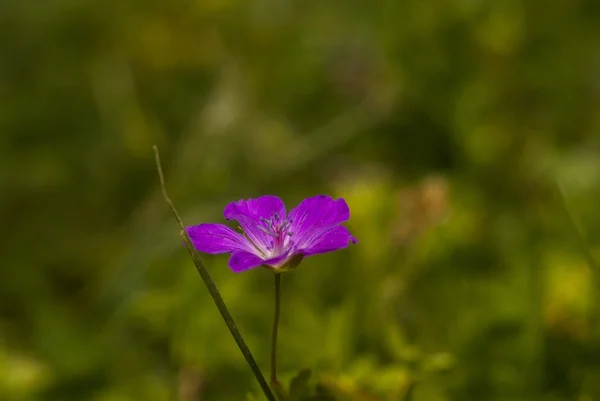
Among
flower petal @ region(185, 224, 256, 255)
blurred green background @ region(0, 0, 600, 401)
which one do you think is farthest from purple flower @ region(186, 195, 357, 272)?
blurred green background @ region(0, 0, 600, 401)

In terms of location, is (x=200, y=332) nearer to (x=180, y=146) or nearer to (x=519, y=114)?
(x=180, y=146)

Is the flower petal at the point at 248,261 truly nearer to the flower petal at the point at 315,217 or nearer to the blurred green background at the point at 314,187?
the flower petal at the point at 315,217

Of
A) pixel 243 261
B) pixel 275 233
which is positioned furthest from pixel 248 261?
pixel 275 233

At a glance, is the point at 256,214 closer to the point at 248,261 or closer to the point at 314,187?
the point at 248,261

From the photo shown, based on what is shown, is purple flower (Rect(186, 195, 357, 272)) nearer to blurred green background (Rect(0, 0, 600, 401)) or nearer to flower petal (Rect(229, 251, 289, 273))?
flower petal (Rect(229, 251, 289, 273))

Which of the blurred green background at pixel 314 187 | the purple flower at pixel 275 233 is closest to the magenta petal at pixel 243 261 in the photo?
the purple flower at pixel 275 233

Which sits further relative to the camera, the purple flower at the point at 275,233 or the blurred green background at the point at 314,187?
the blurred green background at the point at 314,187

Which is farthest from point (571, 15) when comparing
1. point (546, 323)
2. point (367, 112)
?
point (546, 323)
